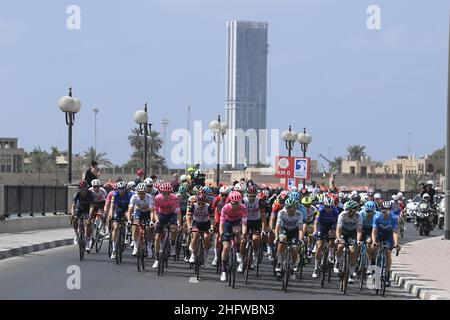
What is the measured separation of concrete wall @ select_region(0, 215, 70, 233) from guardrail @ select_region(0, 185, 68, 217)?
254 mm

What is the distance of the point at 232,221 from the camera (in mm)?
19203

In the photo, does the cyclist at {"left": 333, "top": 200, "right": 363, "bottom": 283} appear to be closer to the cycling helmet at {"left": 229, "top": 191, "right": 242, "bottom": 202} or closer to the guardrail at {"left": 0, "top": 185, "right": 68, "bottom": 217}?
the cycling helmet at {"left": 229, "top": 191, "right": 242, "bottom": 202}

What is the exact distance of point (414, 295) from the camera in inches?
693

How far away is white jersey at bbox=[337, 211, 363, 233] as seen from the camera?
1900 centimetres

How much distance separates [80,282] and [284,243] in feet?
12.2

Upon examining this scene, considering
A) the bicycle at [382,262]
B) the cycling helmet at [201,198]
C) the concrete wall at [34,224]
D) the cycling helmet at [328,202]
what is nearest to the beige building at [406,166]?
the concrete wall at [34,224]

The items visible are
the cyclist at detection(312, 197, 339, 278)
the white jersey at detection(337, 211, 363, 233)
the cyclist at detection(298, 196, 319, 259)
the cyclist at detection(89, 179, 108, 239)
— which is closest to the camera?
the white jersey at detection(337, 211, 363, 233)

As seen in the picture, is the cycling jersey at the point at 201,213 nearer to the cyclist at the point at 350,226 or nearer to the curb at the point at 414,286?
the cyclist at the point at 350,226

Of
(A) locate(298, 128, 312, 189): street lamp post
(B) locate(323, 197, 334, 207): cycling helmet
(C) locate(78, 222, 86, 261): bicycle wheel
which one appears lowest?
(C) locate(78, 222, 86, 261): bicycle wheel

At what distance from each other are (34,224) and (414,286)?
18328 mm

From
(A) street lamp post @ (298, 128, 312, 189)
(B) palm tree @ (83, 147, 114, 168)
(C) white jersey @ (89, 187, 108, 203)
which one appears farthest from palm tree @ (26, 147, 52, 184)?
(C) white jersey @ (89, 187, 108, 203)

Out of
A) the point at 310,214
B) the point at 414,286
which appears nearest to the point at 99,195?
the point at 310,214
